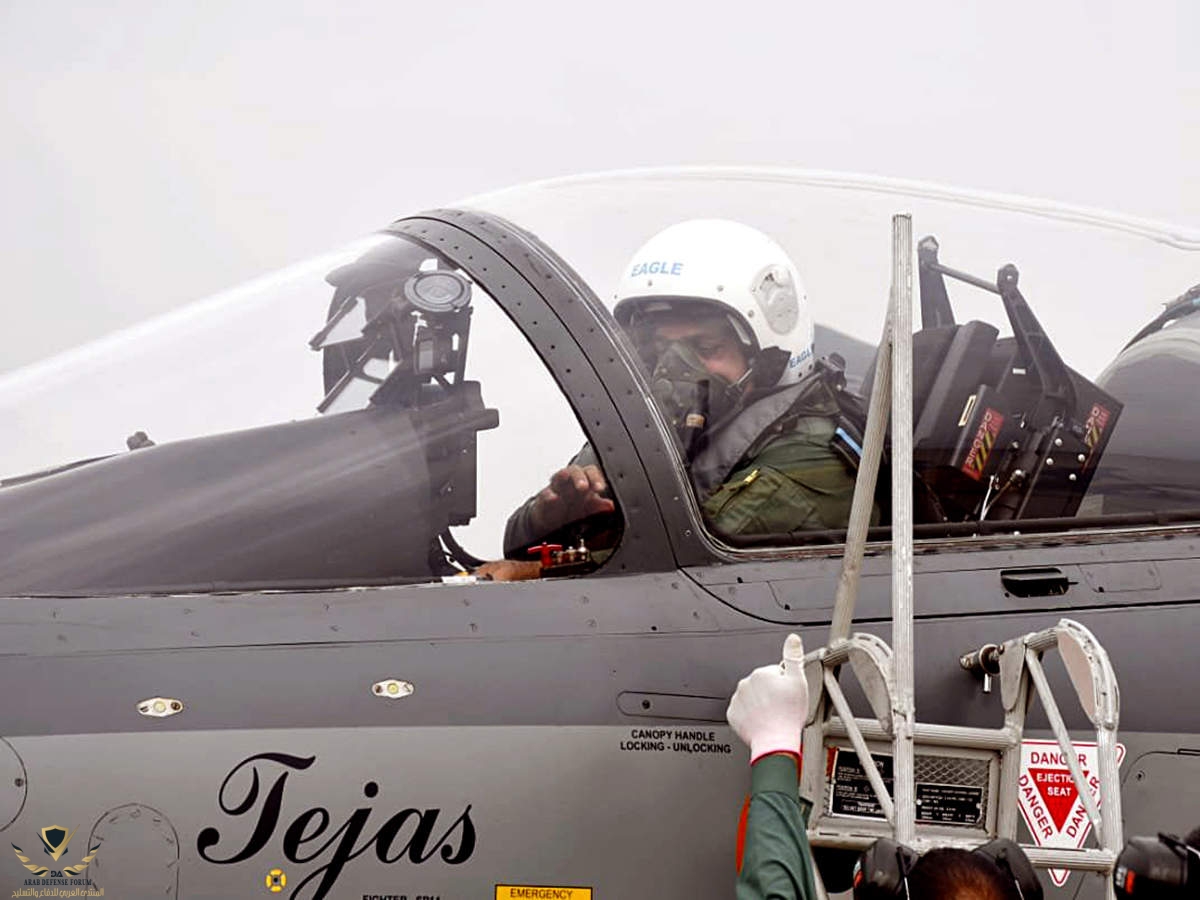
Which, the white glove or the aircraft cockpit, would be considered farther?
the aircraft cockpit

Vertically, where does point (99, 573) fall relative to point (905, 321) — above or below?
below

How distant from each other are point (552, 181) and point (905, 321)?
1.25m

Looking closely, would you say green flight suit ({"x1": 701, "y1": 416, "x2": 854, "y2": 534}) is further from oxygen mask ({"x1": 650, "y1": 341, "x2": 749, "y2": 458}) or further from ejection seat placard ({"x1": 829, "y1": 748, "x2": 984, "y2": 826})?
ejection seat placard ({"x1": 829, "y1": 748, "x2": 984, "y2": 826})

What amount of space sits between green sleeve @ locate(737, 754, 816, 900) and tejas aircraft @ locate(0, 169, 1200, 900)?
0.85 feet

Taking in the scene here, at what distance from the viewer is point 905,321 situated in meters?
2.82

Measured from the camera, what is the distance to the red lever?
3.20 meters

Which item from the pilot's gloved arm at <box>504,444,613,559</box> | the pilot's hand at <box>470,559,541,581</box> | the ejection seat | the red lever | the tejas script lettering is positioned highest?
the ejection seat

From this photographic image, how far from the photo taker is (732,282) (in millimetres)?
3627

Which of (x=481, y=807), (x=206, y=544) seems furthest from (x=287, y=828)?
(x=206, y=544)

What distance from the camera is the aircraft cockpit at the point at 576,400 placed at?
318 cm

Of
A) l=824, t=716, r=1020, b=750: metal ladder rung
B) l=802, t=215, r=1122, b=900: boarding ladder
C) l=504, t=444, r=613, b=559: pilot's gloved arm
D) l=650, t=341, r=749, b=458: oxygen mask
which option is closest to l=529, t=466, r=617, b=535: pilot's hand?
l=504, t=444, r=613, b=559: pilot's gloved arm

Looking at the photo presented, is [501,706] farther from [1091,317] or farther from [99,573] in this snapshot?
[1091,317]

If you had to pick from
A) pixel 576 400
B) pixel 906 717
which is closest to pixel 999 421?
pixel 576 400

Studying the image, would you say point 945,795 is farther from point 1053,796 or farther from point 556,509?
point 556,509
